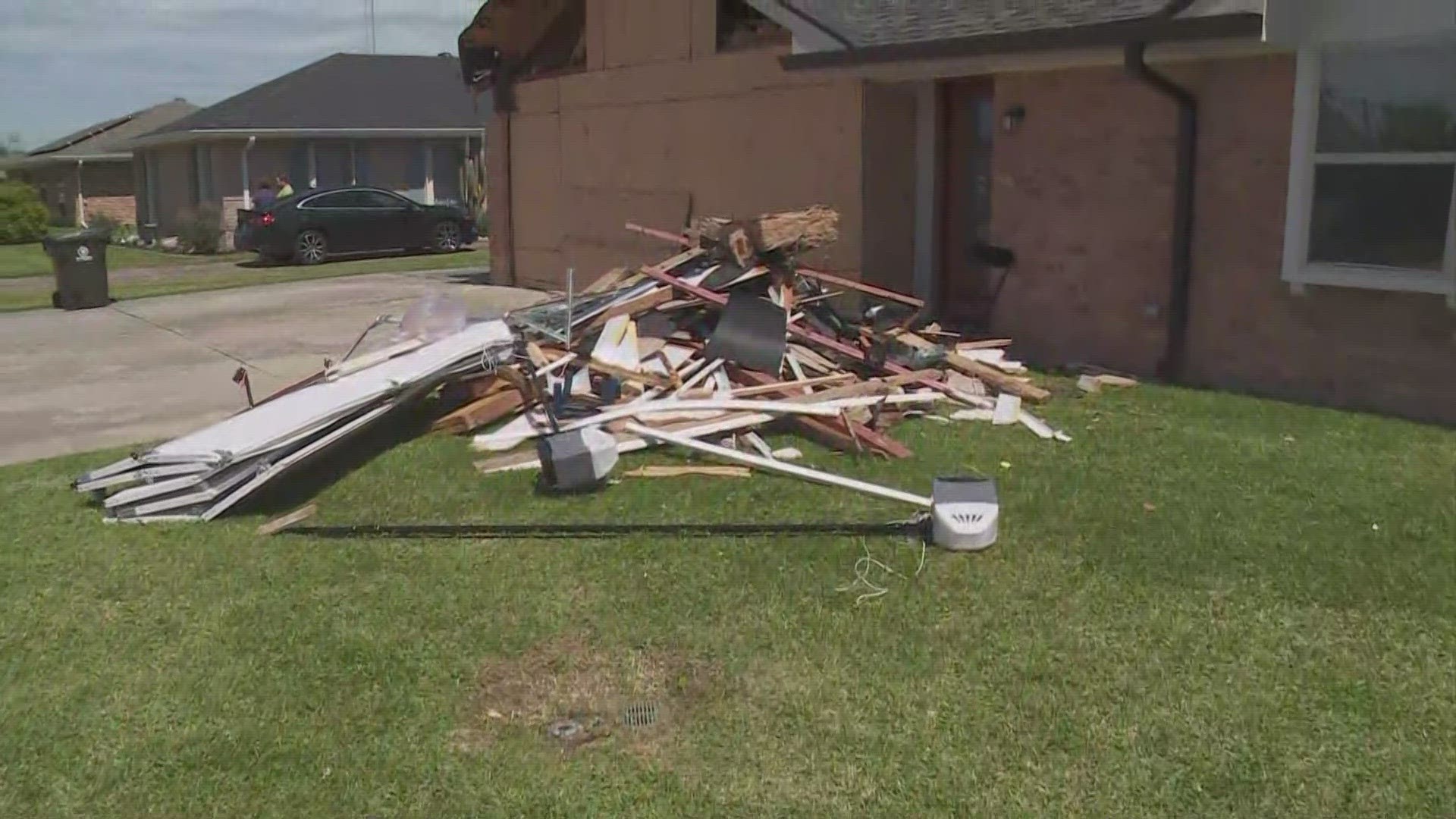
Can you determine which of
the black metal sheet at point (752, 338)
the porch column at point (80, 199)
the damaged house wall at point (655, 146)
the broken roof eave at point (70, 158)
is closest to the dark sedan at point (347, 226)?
the damaged house wall at point (655, 146)

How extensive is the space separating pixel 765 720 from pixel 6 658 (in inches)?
123

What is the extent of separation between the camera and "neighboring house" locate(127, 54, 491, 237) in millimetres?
33094

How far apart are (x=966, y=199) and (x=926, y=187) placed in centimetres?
45

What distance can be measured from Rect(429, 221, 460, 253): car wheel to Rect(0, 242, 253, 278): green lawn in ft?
16.0

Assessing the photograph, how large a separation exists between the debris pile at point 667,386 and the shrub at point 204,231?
2478cm

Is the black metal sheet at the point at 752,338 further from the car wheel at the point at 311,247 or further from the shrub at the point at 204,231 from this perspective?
the shrub at the point at 204,231

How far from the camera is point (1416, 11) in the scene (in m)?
7.95

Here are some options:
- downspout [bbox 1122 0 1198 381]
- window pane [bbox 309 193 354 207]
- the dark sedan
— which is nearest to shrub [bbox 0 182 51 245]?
the dark sedan

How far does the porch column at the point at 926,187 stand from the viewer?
12211 millimetres

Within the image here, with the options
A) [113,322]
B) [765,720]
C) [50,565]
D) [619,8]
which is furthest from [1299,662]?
[113,322]

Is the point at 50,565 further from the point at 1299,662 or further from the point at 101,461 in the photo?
the point at 1299,662

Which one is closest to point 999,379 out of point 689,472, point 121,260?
point 689,472

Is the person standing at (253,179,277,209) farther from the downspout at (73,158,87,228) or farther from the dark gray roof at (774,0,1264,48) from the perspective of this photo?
the downspout at (73,158,87,228)

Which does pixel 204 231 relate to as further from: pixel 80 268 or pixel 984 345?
pixel 984 345
